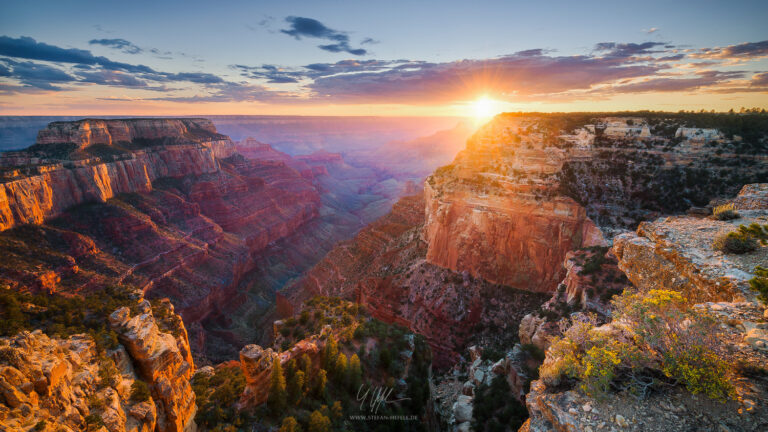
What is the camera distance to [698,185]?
30.5 meters

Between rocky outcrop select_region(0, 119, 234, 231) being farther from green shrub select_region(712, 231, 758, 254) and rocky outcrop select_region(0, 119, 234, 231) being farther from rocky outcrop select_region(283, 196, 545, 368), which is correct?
green shrub select_region(712, 231, 758, 254)

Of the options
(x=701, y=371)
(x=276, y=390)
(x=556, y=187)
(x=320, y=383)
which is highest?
(x=701, y=371)

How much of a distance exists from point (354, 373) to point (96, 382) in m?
12.6

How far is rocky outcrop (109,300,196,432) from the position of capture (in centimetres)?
1280

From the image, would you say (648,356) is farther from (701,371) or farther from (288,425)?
(288,425)

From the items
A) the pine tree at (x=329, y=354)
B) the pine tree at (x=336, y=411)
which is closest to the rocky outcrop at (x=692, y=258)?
the pine tree at (x=336, y=411)

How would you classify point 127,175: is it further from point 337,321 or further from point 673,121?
point 673,121

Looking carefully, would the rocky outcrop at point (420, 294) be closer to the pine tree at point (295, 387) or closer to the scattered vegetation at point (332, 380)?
the scattered vegetation at point (332, 380)

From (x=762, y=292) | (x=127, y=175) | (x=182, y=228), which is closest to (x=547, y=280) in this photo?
(x=762, y=292)

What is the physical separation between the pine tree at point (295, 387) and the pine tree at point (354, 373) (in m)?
3.50

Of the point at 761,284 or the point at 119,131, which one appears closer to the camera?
the point at 761,284

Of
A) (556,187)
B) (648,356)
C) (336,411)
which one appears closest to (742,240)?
(648,356)

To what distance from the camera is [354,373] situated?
1927cm

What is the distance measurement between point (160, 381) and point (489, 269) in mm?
33343
